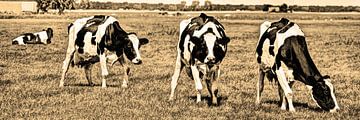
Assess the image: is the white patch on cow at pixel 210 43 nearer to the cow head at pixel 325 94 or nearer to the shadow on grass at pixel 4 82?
the cow head at pixel 325 94

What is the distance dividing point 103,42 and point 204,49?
4937mm

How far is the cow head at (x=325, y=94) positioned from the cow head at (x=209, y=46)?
2.47 m

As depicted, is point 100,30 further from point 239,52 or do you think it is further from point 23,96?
point 239,52

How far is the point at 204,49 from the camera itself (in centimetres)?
1633

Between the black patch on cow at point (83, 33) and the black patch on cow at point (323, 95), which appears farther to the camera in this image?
the black patch on cow at point (83, 33)

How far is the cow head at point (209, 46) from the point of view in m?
16.2

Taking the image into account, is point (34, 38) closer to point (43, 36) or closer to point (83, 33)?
point (43, 36)

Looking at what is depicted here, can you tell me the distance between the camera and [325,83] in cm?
1553

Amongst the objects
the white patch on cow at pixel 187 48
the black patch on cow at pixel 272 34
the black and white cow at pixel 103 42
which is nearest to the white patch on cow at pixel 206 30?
the white patch on cow at pixel 187 48

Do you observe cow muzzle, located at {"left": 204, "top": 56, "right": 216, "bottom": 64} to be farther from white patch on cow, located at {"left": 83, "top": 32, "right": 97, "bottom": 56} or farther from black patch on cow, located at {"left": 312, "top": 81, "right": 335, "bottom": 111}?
white patch on cow, located at {"left": 83, "top": 32, "right": 97, "bottom": 56}

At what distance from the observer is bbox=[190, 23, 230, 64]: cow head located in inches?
639

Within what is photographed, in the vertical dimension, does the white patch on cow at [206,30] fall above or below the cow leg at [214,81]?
above

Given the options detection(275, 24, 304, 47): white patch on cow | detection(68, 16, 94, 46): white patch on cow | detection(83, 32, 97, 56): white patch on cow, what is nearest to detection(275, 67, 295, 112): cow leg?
detection(275, 24, 304, 47): white patch on cow

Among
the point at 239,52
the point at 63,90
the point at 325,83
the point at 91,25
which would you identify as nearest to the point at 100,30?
the point at 91,25
